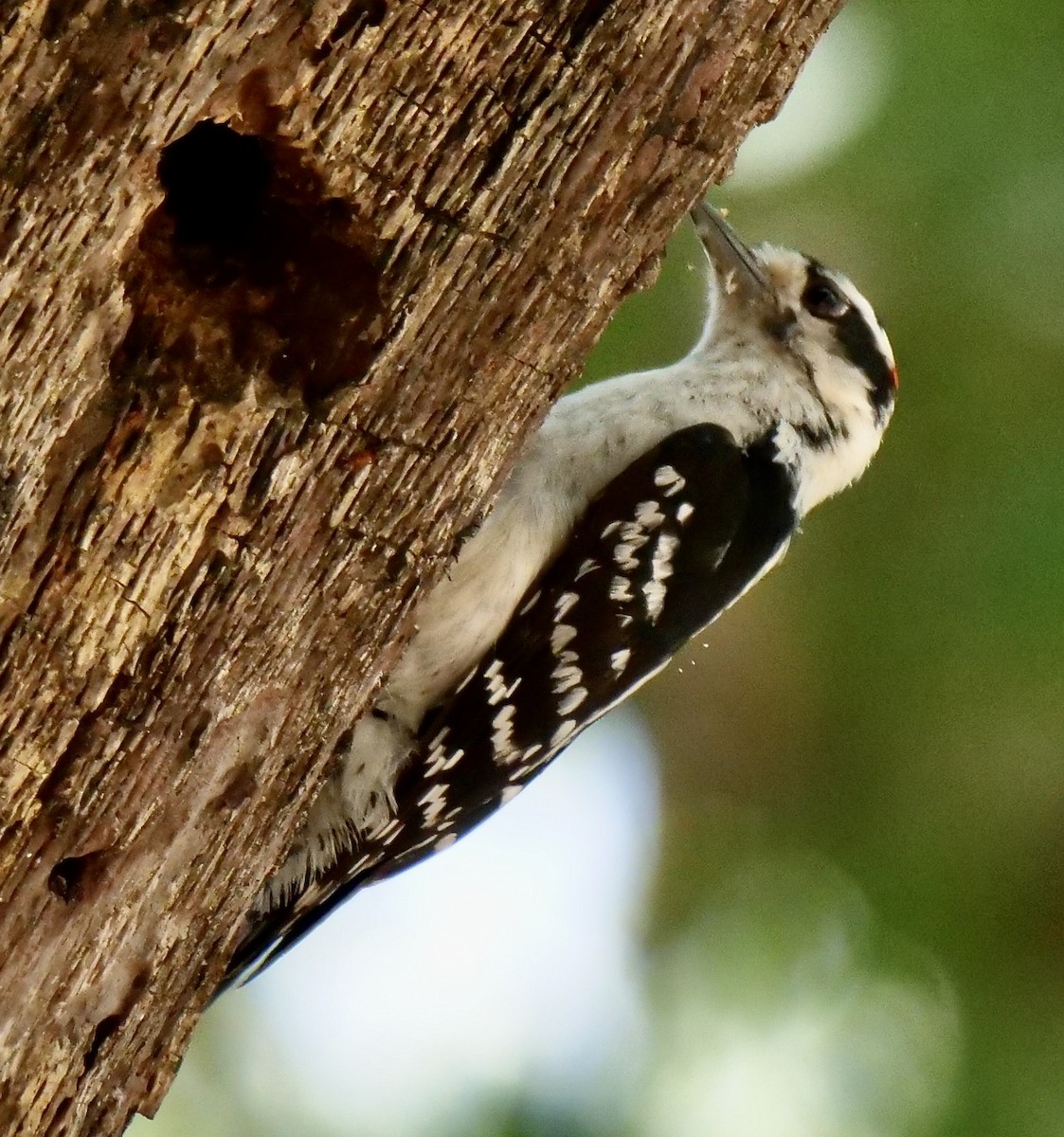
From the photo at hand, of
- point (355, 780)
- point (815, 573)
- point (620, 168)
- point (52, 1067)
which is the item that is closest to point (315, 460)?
point (620, 168)

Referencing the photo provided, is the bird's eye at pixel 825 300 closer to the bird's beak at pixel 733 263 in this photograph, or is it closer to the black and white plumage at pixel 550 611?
the bird's beak at pixel 733 263

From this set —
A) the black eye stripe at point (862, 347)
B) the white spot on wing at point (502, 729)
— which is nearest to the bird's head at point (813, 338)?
the black eye stripe at point (862, 347)

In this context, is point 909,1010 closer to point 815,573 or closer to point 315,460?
point 815,573

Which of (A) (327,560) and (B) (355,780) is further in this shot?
(B) (355,780)

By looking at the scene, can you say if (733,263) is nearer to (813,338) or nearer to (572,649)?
(813,338)

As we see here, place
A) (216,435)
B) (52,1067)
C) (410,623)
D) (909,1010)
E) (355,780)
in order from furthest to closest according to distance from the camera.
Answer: (909,1010) → (355,780) → (410,623) → (52,1067) → (216,435)

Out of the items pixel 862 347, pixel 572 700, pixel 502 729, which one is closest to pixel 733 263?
pixel 862 347
